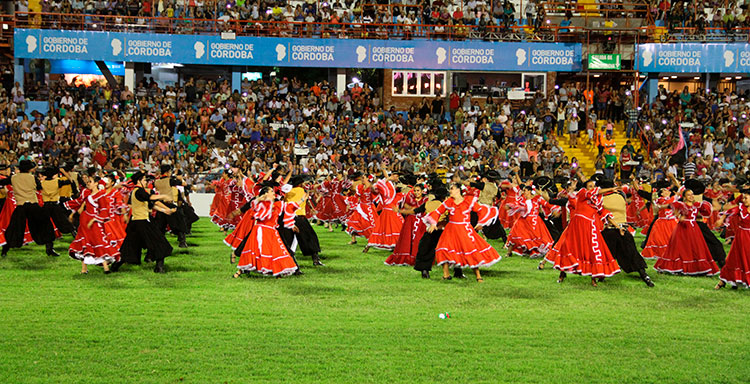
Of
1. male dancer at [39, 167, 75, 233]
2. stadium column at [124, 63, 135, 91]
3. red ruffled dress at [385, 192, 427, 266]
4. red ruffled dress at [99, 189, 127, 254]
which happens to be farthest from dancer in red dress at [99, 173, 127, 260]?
stadium column at [124, 63, 135, 91]

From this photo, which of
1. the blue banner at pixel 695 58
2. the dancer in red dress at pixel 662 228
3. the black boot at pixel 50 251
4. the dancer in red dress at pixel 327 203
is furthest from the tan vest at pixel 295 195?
the blue banner at pixel 695 58

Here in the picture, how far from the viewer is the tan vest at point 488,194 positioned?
18.0 m

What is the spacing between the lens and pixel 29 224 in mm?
16219

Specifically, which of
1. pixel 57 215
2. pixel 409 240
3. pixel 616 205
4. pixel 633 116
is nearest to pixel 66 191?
pixel 57 215

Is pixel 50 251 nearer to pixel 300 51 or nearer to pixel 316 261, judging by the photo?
pixel 316 261

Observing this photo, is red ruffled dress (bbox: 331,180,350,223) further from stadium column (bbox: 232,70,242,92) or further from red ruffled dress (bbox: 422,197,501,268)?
stadium column (bbox: 232,70,242,92)

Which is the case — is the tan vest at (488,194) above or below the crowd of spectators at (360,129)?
below

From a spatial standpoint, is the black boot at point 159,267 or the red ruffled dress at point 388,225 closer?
the black boot at point 159,267

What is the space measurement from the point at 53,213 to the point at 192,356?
9.06 meters

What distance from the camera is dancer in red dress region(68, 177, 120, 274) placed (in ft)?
45.5

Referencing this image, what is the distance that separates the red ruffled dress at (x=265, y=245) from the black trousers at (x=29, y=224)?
5.02 metres

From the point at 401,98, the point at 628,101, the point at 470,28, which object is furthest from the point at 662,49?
the point at 401,98

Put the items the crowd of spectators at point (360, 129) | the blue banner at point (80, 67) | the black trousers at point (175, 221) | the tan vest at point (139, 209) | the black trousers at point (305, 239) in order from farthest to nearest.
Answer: the blue banner at point (80, 67)
the crowd of spectators at point (360, 129)
the black trousers at point (175, 221)
the black trousers at point (305, 239)
the tan vest at point (139, 209)

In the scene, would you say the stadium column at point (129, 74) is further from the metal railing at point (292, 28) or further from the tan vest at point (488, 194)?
the tan vest at point (488, 194)
